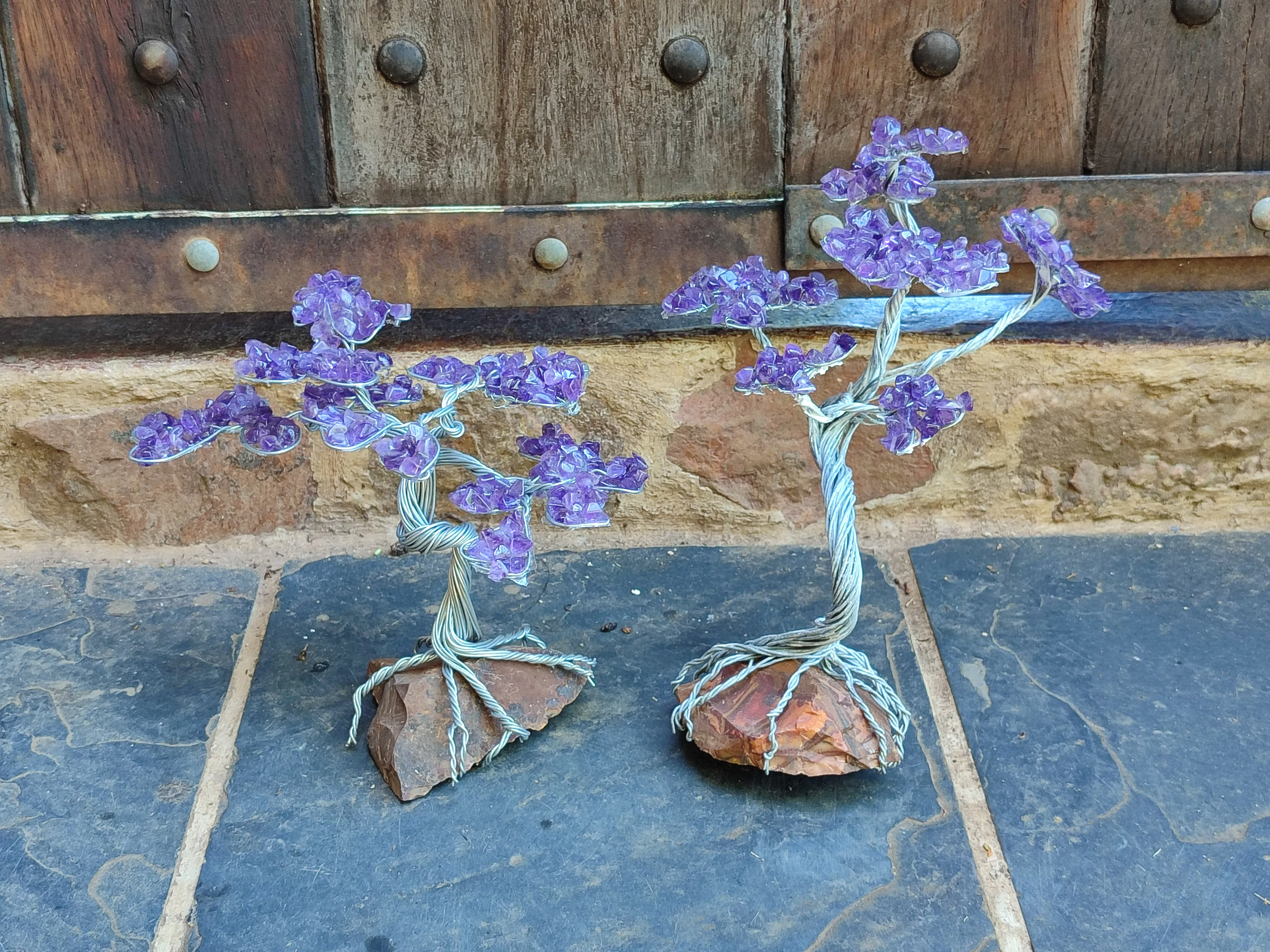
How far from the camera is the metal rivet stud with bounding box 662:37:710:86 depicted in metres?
1.29

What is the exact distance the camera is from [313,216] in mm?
1335

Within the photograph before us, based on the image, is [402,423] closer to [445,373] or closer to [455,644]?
[445,373]

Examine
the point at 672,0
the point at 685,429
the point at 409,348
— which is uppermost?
the point at 672,0

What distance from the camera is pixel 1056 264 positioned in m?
0.97

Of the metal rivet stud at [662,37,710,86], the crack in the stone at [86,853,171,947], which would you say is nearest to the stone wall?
the metal rivet stud at [662,37,710,86]

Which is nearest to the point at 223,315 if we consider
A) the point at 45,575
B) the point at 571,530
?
the point at 45,575

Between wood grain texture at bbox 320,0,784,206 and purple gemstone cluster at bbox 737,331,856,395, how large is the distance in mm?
395

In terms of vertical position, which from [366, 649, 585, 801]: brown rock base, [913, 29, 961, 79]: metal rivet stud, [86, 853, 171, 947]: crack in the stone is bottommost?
[86, 853, 171, 947]: crack in the stone

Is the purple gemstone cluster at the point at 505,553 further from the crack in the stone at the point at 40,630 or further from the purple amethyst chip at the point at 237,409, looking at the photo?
the crack in the stone at the point at 40,630

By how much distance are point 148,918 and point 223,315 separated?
2.56 ft

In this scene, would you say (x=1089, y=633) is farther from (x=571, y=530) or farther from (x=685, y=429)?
(x=571, y=530)

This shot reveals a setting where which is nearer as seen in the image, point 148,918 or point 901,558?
point 148,918

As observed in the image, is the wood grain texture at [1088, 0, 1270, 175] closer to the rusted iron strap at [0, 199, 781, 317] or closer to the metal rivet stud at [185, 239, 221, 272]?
the rusted iron strap at [0, 199, 781, 317]

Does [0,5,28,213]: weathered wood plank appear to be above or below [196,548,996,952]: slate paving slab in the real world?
above
